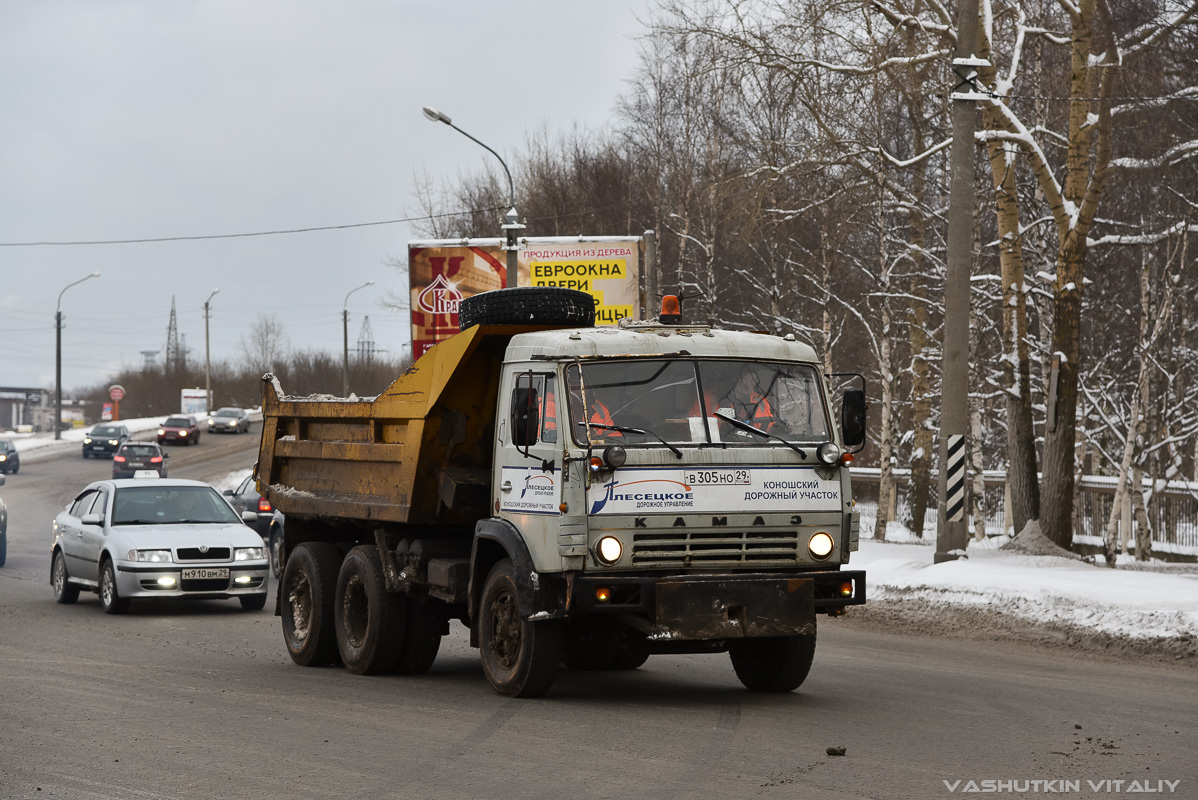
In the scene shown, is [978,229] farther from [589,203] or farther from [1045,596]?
[589,203]

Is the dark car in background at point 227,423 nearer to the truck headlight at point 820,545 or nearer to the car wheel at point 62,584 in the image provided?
the car wheel at point 62,584

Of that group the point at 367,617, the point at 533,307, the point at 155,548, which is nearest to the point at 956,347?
the point at 533,307

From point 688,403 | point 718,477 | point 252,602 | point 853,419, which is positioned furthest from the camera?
point 252,602

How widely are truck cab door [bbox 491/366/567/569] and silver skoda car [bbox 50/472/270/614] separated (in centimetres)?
727

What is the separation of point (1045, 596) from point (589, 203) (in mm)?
40429

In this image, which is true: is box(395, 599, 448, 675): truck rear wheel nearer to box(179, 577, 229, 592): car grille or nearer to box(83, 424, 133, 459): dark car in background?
box(179, 577, 229, 592): car grille

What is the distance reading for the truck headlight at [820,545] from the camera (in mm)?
8641

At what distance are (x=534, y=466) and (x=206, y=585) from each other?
7848 millimetres

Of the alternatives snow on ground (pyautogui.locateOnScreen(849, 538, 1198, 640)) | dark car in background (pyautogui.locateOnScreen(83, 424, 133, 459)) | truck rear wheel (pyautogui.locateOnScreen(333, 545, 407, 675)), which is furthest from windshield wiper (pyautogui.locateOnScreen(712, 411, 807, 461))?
dark car in background (pyautogui.locateOnScreen(83, 424, 133, 459))

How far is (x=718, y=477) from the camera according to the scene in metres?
8.41

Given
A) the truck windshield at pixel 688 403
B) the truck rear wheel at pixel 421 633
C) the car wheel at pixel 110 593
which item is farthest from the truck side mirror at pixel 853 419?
the car wheel at pixel 110 593

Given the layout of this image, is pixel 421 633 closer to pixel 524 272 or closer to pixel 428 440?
pixel 428 440

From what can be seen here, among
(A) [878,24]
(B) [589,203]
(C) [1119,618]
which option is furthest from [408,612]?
(B) [589,203]

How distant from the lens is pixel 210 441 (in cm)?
6881
